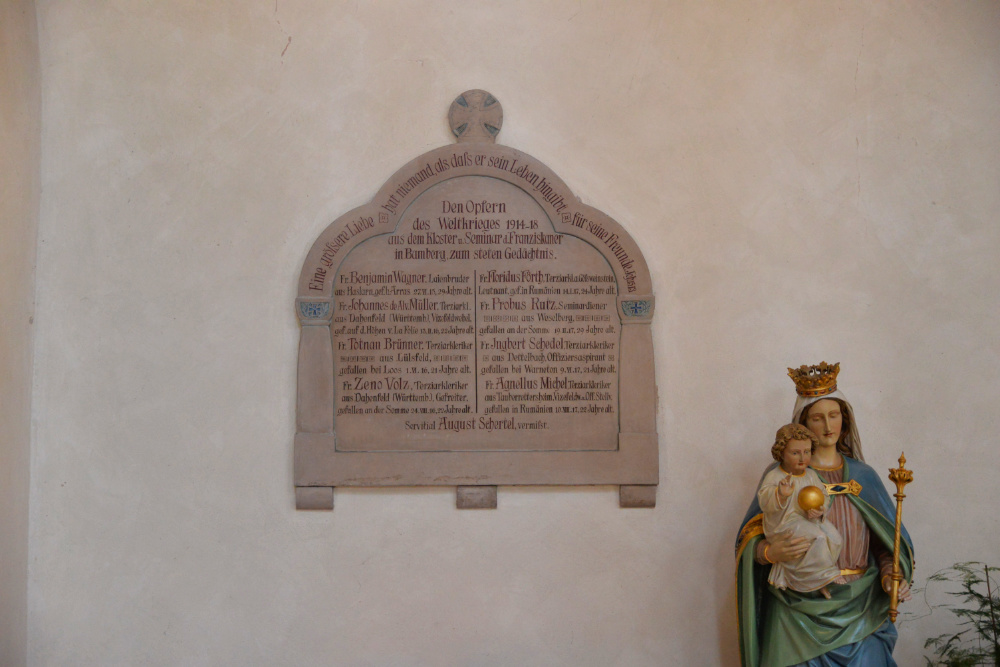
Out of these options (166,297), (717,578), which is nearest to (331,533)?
(166,297)

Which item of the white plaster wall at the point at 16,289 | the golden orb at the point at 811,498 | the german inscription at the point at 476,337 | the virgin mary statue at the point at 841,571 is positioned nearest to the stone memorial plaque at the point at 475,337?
the german inscription at the point at 476,337

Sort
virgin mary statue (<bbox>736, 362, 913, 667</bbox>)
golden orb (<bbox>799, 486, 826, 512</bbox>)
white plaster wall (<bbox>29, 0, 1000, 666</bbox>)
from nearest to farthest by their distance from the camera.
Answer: golden orb (<bbox>799, 486, 826, 512</bbox>)
virgin mary statue (<bbox>736, 362, 913, 667</bbox>)
white plaster wall (<bbox>29, 0, 1000, 666</bbox>)

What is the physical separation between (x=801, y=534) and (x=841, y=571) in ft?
0.87

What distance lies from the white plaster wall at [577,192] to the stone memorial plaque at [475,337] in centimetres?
13

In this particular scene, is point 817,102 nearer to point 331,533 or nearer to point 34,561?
point 331,533

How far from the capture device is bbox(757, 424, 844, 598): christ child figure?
10.3ft

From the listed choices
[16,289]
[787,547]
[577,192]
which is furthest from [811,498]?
[16,289]

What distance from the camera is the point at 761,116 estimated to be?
4051mm

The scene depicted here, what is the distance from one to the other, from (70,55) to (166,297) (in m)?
1.32

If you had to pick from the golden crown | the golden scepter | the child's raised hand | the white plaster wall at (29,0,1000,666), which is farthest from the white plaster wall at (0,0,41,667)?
the golden scepter

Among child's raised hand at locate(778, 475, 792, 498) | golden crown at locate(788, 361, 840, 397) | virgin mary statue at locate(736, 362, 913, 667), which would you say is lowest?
virgin mary statue at locate(736, 362, 913, 667)

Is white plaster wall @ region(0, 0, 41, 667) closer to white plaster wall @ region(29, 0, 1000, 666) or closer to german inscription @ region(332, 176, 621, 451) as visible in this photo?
white plaster wall @ region(29, 0, 1000, 666)

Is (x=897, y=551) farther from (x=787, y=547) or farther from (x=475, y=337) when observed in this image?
(x=475, y=337)

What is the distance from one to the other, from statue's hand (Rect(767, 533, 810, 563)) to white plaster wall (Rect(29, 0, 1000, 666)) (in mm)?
726
